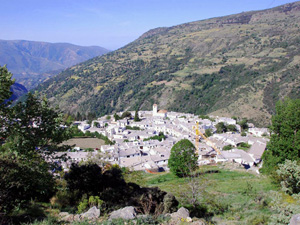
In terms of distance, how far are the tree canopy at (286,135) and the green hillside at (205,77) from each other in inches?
2452

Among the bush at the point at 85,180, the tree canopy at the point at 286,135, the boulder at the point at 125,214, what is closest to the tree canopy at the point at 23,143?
the bush at the point at 85,180

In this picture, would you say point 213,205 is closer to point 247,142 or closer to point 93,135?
point 247,142

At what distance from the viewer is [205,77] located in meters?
119

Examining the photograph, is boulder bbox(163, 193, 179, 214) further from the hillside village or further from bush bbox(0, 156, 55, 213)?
the hillside village

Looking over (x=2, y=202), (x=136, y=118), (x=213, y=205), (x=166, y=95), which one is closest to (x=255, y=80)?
(x=166, y=95)

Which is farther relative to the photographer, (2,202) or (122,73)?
(122,73)

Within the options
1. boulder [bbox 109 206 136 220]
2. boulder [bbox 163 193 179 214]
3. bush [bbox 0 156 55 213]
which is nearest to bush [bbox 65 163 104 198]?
bush [bbox 0 156 55 213]

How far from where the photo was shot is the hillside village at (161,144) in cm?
3262

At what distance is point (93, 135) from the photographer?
61.0 meters

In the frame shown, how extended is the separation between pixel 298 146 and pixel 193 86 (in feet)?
338

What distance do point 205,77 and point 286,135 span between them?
108m

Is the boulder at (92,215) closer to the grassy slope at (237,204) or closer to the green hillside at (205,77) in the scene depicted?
the grassy slope at (237,204)

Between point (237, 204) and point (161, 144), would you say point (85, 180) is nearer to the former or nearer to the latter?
point (237, 204)

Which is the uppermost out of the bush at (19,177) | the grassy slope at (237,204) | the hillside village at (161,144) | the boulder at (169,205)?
the bush at (19,177)
